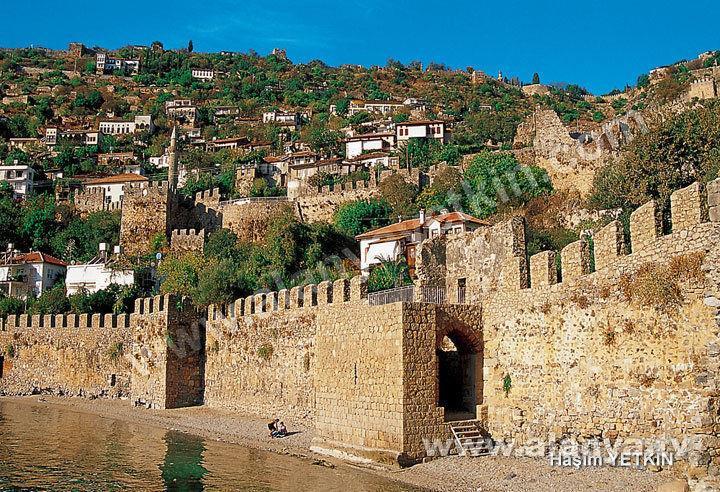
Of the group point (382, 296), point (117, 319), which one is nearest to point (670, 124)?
point (382, 296)

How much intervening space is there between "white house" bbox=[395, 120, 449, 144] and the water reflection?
5485 centimetres

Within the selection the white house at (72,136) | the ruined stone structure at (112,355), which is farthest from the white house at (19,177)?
the ruined stone structure at (112,355)

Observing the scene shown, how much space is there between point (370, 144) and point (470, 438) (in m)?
64.7

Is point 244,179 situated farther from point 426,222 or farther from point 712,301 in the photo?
point 712,301

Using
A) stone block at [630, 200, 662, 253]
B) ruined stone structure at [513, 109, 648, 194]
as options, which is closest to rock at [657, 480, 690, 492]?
stone block at [630, 200, 662, 253]

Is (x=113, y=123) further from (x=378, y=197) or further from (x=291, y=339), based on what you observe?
(x=291, y=339)

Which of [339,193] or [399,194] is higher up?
[339,193]

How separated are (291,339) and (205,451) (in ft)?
16.4

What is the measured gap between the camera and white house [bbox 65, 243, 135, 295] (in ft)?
170

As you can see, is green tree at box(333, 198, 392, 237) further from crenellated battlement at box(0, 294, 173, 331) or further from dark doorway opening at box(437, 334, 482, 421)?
dark doorway opening at box(437, 334, 482, 421)

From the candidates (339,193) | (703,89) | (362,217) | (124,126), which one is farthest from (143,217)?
(124,126)

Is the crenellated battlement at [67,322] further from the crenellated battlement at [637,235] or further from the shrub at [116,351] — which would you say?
the crenellated battlement at [637,235]

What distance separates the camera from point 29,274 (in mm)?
56656

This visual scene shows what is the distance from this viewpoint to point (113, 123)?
4429 inches
